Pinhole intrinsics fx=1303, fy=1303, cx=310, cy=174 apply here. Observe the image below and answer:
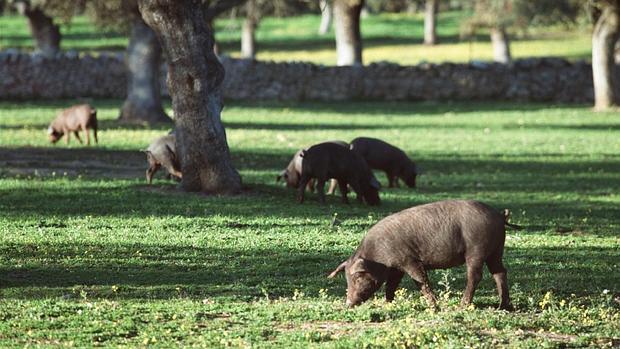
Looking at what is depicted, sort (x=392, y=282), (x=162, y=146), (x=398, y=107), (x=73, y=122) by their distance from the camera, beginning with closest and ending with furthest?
(x=392, y=282), (x=162, y=146), (x=73, y=122), (x=398, y=107)

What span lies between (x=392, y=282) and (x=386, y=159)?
34.5 ft

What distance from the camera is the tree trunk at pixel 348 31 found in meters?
46.6

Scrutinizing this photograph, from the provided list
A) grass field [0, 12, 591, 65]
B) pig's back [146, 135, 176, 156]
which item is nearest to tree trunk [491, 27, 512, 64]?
grass field [0, 12, 591, 65]

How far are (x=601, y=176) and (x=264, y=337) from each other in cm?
1548

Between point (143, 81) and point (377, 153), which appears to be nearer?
point (377, 153)

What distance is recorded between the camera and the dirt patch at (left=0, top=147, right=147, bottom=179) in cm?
2203

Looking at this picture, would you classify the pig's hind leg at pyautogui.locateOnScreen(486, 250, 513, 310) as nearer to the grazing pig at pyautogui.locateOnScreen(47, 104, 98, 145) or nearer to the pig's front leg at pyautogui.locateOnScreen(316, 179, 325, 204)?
the pig's front leg at pyautogui.locateOnScreen(316, 179, 325, 204)

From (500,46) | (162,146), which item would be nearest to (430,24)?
(500,46)

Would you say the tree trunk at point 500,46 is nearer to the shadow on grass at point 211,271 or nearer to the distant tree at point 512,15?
the distant tree at point 512,15

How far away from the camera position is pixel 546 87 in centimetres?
4688

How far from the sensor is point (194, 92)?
19172 millimetres

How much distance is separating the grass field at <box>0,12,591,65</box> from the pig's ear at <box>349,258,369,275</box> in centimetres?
4566

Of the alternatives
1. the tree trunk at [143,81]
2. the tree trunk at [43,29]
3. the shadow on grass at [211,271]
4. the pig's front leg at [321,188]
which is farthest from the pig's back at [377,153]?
the tree trunk at [43,29]

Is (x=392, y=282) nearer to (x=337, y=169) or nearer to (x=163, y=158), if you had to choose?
(x=337, y=169)
